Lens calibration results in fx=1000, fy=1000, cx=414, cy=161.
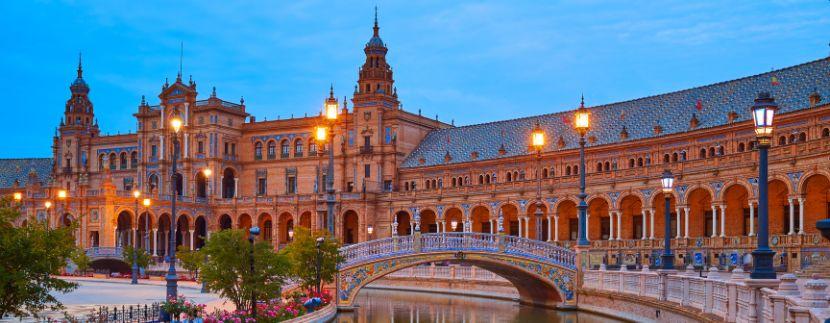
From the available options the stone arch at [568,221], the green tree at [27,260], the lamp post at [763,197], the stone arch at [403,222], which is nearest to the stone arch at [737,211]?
the stone arch at [568,221]

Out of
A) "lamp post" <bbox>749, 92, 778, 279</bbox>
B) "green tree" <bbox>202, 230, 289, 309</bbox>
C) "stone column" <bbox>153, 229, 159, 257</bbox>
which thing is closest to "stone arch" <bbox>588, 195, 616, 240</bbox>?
"stone column" <bbox>153, 229, 159, 257</bbox>

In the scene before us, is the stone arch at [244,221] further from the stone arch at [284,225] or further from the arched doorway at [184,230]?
the arched doorway at [184,230]

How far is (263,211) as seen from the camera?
98.8 meters

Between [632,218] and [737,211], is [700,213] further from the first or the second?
[632,218]

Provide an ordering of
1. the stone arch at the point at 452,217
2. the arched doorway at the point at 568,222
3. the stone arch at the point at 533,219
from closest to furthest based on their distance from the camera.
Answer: the stone arch at the point at 533,219
the arched doorway at the point at 568,222
the stone arch at the point at 452,217

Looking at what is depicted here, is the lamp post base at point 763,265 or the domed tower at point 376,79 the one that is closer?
the lamp post base at point 763,265

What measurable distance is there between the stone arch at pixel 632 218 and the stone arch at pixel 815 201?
642 inches

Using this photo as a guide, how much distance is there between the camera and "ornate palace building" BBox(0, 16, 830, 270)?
58375 mm

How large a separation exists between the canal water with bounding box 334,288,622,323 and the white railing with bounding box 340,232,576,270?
7.52 ft

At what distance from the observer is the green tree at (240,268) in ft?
91.6

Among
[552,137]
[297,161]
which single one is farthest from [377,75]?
[552,137]

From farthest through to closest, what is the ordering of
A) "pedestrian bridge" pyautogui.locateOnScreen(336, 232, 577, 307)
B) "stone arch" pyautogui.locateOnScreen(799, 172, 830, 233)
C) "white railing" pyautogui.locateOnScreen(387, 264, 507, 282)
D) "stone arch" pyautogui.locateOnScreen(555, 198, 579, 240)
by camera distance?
"stone arch" pyautogui.locateOnScreen(555, 198, 579, 240) < "white railing" pyautogui.locateOnScreen(387, 264, 507, 282) < "stone arch" pyautogui.locateOnScreen(799, 172, 830, 233) < "pedestrian bridge" pyautogui.locateOnScreen(336, 232, 577, 307)

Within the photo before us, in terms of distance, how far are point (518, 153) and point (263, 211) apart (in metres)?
28.3

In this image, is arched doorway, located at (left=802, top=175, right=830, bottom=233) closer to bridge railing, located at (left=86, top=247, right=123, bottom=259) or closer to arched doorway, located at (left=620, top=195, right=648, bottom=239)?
arched doorway, located at (left=620, top=195, right=648, bottom=239)
